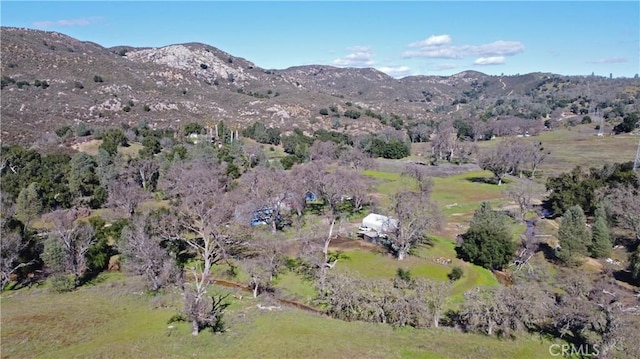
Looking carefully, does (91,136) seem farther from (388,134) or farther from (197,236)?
(388,134)

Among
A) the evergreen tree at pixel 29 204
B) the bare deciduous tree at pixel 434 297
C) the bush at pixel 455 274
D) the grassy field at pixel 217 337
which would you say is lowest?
the grassy field at pixel 217 337

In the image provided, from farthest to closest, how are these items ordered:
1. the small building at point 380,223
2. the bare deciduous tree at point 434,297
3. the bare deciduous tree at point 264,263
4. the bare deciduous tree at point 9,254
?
the small building at point 380,223
the bare deciduous tree at point 264,263
the bare deciduous tree at point 9,254
the bare deciduous tree at point 434,297

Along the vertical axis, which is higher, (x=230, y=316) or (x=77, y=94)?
(x=77, y=94)

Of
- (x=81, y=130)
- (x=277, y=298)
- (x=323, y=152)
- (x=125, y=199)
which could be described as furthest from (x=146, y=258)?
(x=81, y=130)

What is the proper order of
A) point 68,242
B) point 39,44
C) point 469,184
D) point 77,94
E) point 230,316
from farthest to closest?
point 39,44, point 77,94, point 469,184, point 68,242, point 230,316

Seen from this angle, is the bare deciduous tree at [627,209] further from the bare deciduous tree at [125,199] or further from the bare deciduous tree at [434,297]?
the bare deciduous tree at [125,199]

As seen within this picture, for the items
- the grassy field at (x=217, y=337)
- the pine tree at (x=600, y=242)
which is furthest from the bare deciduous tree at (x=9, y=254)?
the pine tree at (x=600, y=242)

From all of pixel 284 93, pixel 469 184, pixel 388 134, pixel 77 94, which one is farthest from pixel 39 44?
pixel 469 184
